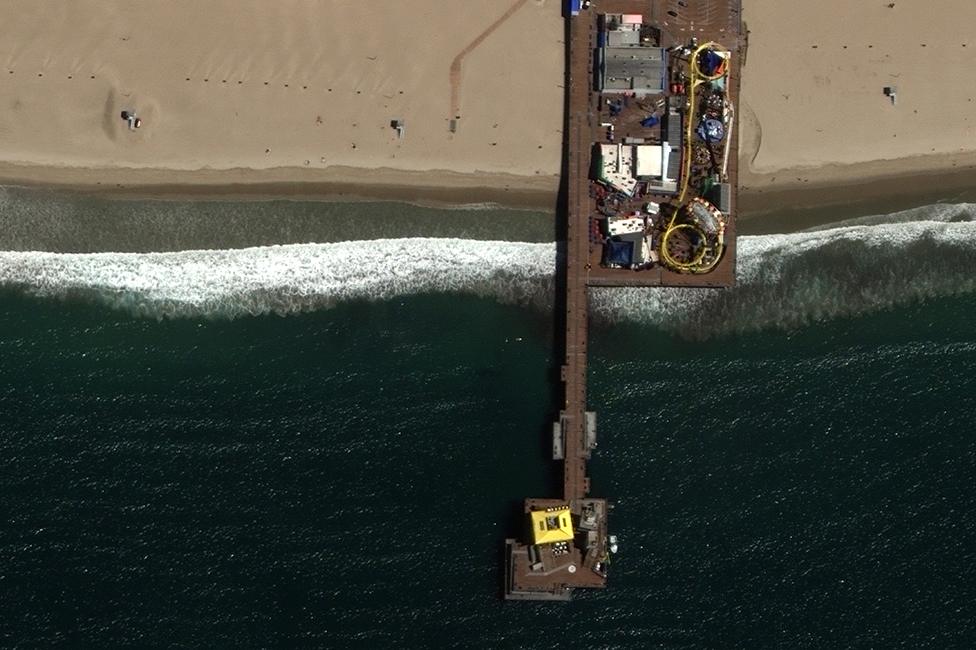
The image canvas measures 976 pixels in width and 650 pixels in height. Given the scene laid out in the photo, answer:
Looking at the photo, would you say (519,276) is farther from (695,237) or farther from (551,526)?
(551,526)

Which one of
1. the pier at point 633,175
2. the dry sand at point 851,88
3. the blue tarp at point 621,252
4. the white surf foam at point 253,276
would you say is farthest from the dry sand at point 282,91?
the dry sand at point 851,88

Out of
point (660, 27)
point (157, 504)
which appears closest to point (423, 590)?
point (157, 504)

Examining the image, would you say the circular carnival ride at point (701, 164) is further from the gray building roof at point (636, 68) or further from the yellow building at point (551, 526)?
the yellow building at point (551, 526)

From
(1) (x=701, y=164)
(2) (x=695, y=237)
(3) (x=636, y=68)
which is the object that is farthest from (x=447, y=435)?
(3) (x=636, y=68)

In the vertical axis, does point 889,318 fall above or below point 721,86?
below

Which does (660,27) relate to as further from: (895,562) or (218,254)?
(895,562)
